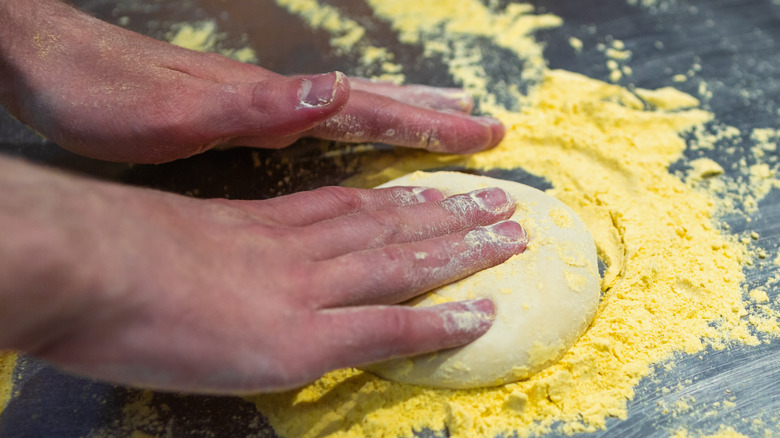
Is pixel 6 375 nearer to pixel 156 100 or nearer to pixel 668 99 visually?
pixel 156 100

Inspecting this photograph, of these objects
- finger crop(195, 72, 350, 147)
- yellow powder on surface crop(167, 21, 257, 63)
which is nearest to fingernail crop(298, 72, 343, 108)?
finger crop(195, 72, 350, 147)

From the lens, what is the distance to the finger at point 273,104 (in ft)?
4.40

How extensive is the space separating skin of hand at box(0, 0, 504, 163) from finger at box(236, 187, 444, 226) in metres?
0.21

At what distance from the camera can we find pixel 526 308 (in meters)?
1.25

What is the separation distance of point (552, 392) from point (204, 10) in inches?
84.2

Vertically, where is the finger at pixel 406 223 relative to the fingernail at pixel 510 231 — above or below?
above

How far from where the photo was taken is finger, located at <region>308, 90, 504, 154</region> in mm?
1639

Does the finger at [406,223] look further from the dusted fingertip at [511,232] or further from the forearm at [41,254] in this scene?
the forearm at [41,254]

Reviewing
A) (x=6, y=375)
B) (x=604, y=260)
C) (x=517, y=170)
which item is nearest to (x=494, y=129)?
(x=517, y=170)

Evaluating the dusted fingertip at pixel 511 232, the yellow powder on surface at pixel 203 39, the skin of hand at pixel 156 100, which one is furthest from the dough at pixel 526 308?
the yellow powder on surface at pixel 203 39

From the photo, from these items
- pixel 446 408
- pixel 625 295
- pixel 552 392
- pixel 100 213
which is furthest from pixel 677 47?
pixel 100 213

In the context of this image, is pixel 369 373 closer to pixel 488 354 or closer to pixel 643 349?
pixel 488 354

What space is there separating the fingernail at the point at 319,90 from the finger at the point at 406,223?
32 cm

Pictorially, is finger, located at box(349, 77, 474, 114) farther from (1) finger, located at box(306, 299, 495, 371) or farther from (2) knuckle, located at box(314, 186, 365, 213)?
(1) finger, located at box(306, 299, 495, 371)
